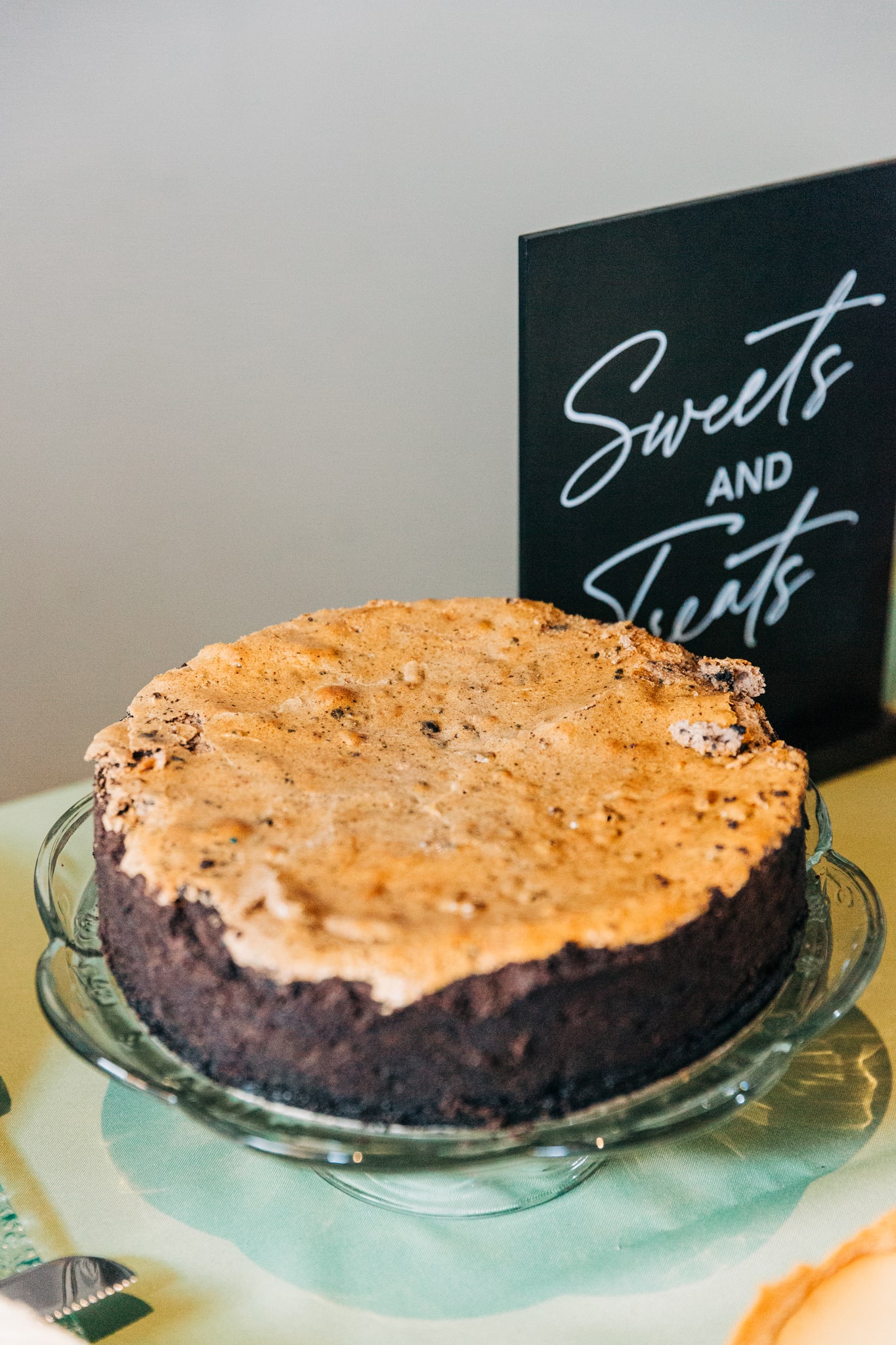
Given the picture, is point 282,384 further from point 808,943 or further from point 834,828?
point 808,943

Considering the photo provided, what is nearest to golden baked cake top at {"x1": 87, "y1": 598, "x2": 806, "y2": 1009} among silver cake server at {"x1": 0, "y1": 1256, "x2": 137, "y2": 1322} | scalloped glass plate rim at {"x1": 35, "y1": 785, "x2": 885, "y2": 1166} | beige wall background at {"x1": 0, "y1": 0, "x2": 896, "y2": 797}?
scalloped glass plate rim at {"x1": 35, "y1": 785, "x2": 885, "y2": 1166}

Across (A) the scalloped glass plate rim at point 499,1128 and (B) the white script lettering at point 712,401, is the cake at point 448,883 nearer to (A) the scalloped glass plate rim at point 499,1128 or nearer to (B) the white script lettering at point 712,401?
(A) the scalloped glass plate rim at point 499,1128

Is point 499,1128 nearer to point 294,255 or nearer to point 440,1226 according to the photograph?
point 440,1226

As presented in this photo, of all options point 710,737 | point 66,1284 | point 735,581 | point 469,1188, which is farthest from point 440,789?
point 735,581

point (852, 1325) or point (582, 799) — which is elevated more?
point (582, 799)

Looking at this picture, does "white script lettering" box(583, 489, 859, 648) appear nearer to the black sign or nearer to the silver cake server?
the black sign

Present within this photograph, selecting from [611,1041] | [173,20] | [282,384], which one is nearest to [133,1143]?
[611,1041]

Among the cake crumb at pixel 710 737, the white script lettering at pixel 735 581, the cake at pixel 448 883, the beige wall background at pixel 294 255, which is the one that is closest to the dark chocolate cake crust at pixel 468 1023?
the cake at pixel 448 883
